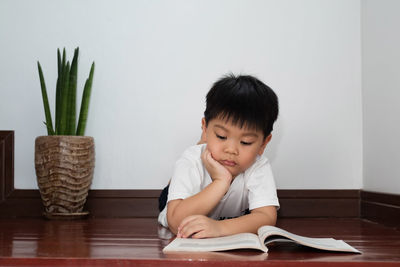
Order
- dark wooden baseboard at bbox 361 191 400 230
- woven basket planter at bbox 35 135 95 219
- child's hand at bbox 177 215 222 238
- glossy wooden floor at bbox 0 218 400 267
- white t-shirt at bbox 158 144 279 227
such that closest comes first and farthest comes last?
glossy wooden floor at bbox 0 218 400 267 → child's hand at bbox 177 215 222 238 → white t-shirt at bbox 158 144 279 227 → dark wooden baseboard at bbox 361 191 400 230 → woven basket planter at bbox 35 135 95 219

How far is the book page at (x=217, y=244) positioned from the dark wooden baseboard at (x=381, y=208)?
2.98ft

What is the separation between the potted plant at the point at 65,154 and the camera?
2121 millimetres

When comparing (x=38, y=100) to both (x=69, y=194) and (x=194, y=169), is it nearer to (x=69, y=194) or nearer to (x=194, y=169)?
(x=69, y=194)

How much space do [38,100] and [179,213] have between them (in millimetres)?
1286

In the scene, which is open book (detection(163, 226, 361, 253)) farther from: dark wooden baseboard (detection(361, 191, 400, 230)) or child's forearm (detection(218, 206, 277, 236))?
dark wooden baseboard (detection(361, 191, 400, 230))

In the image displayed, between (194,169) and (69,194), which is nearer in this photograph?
(194,169)

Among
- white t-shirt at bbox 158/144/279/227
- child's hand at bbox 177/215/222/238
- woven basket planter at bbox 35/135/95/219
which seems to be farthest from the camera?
woven basket planter at bbox 35/135/95/219

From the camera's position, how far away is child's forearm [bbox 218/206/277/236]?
1341mm

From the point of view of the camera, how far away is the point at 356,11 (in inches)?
91.5

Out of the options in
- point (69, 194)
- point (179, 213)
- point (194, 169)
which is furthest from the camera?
point (69, 194)

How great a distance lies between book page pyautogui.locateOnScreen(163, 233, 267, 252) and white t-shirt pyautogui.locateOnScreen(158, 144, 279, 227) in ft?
0.99

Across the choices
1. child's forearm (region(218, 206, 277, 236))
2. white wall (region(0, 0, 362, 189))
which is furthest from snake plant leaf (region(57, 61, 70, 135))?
child's forearm (region(218, 206, 277, 236))

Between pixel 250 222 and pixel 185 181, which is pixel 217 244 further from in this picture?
pixel 185 181

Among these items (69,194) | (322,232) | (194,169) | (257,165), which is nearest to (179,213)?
(194,169)
